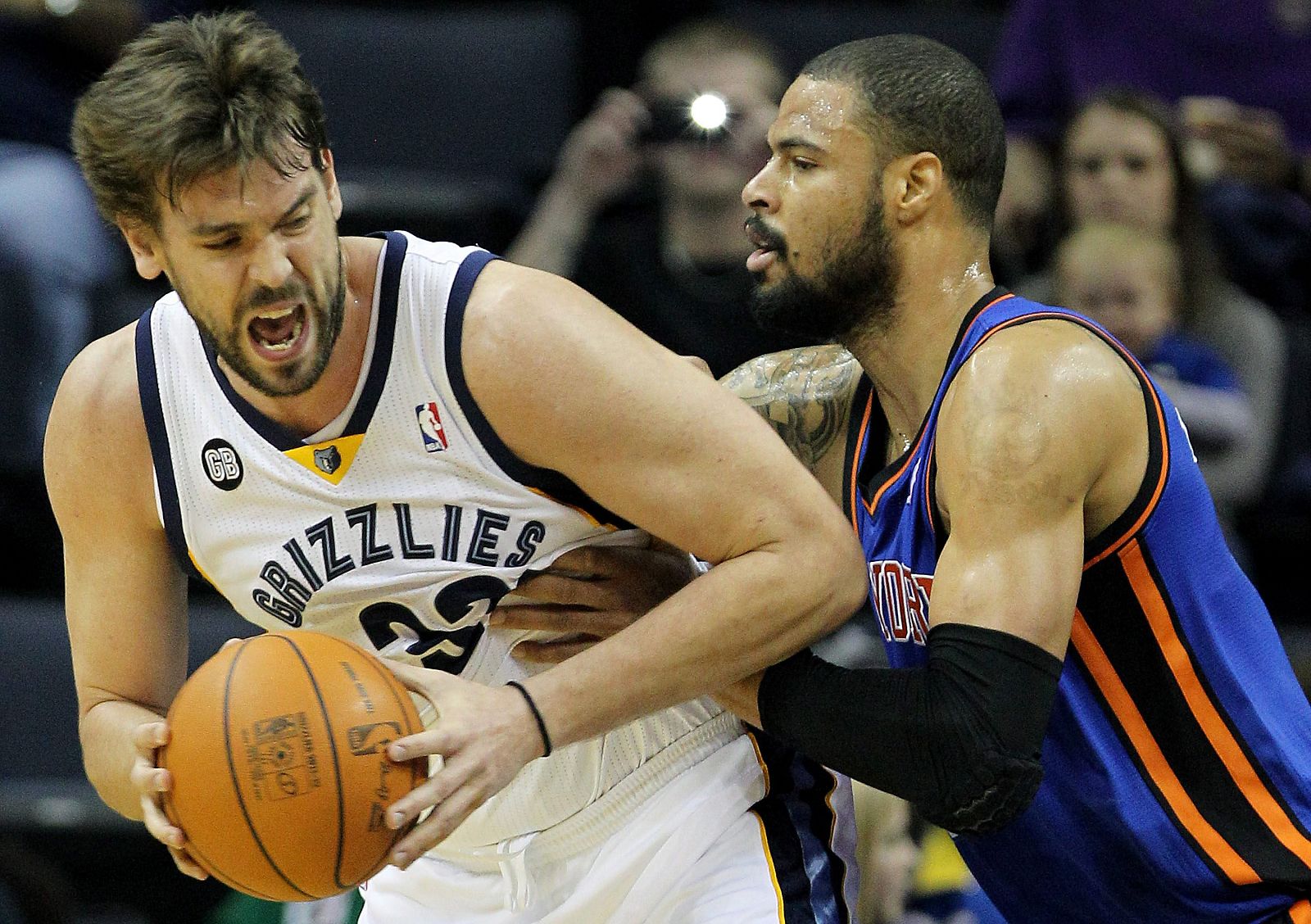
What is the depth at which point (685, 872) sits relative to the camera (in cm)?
293

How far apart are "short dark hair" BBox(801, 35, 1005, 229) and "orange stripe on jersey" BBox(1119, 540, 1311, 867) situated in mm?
755

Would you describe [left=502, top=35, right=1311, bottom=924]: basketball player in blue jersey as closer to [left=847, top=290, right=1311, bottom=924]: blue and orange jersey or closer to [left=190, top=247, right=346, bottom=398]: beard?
[left=847, top=290, right=1311, bottom=924]: blue and orange jersey

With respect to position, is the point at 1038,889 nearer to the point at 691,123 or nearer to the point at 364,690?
the point at 364,690

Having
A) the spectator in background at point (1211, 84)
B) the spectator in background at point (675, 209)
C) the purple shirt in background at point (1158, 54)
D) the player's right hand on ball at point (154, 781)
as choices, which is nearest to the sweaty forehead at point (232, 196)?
the player's right hand on ball at point (154, 781)

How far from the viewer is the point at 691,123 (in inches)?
212

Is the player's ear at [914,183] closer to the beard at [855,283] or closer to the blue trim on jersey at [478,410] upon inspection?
the beard at [855,283]

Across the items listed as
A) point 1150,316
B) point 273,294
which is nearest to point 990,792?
point 273,294

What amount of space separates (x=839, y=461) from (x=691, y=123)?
2.31m

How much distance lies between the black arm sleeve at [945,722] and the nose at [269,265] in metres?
1.01

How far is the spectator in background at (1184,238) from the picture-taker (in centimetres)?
539

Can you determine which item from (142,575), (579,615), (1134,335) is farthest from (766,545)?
(1134,335)

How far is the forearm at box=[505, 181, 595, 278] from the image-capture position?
5.34 m

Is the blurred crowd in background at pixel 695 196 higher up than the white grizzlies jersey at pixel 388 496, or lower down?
lower down

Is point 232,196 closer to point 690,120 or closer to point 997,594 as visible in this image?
point 997,594
